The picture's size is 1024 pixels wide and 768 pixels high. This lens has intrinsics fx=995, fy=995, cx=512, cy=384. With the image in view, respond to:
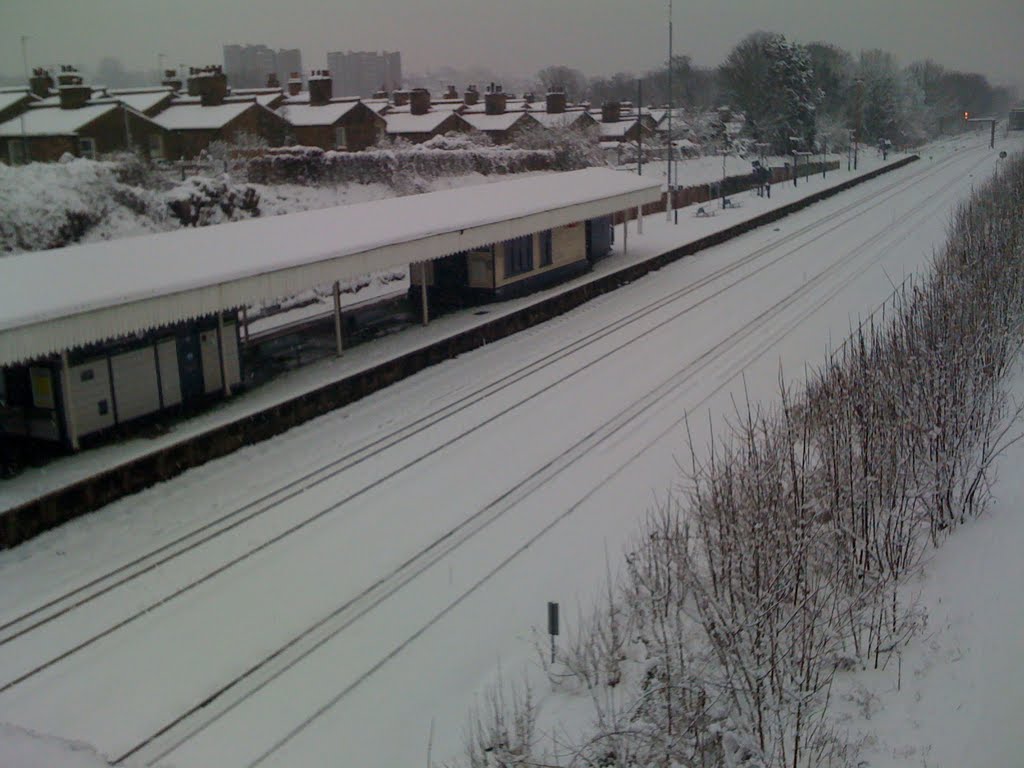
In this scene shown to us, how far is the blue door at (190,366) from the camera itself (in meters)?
18.0

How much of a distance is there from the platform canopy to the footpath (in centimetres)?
188

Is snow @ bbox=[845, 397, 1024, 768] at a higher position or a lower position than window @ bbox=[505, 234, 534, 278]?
lower

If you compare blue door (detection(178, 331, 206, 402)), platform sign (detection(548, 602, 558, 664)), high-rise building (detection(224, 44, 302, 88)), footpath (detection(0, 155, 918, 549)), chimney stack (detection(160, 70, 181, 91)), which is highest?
high-rise building (detection(224, 44, 302, 88))

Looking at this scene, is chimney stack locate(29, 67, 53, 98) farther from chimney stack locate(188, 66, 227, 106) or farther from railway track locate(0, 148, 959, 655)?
railway track locate(0, 148, 959, 655)

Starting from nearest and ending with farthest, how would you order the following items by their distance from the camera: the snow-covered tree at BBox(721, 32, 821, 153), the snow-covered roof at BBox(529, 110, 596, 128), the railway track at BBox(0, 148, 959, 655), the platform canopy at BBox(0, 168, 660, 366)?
the railway track at BBox(0, 148, 959, 655) < the platform canopy at BBox(0, 168, 660, 366) < the snow-covered roof at BBox(529, 110, 596, 128) < the snow-covered tree at BBox(721, 32, 821, 153)

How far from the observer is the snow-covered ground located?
32.7 feet

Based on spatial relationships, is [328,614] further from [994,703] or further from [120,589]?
[994,703]

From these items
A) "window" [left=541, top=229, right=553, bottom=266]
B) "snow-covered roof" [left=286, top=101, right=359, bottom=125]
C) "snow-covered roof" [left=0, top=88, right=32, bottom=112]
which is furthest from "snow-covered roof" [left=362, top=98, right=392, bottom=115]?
"window" [left=541, top=229, right=553, bottom=266]

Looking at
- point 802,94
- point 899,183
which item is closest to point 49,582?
point 899,183

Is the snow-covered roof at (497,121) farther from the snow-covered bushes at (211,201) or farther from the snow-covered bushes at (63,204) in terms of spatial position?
the snow-covered bushes at (63,204)

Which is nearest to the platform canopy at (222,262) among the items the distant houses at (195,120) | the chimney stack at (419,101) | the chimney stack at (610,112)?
the distant houses at (195,120)

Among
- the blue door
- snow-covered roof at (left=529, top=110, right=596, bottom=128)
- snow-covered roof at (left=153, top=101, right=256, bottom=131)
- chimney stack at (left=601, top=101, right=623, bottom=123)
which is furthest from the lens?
chimney stack at (left=601, top=101, right=623, bottom=123)

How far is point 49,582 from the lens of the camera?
12625mm

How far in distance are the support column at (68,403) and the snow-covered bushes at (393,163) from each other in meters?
26.4
